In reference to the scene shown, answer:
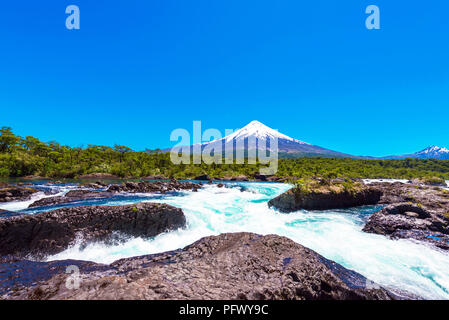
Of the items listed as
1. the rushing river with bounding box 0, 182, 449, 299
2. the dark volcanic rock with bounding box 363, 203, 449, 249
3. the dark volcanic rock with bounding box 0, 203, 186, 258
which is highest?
the dark volcanic rock with bounding box 0, 203, 186, 258

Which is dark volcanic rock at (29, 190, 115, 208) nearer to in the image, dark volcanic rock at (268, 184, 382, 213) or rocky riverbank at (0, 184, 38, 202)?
rocky riverbank at (0, 184, 38, 202)

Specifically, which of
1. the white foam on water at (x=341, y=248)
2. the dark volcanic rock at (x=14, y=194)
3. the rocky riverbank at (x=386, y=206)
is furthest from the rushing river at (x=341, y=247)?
the dark volcanic rock at (x=14, y=194)

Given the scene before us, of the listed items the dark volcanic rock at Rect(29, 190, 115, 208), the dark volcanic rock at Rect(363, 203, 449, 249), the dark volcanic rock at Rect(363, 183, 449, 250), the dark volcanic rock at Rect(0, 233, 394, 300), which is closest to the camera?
the dark volcanic rock at Rect(0, 233, 394, 300)

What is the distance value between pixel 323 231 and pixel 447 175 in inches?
3246

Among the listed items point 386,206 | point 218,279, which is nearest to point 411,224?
point 386,206

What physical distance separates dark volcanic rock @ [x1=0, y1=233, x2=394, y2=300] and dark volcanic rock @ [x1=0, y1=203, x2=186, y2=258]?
1.14 metres

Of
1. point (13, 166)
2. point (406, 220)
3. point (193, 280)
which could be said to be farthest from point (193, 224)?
point (13, 166)

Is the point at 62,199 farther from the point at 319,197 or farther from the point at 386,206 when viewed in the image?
the point at 386,206

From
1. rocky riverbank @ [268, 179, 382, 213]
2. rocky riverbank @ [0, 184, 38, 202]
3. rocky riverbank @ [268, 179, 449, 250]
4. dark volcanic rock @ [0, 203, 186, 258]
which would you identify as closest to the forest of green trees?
rocky riverbank @ [268, 179, 449, 250]

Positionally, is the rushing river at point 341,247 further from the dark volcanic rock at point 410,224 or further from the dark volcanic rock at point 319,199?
the dark volcanic rock at point 319,199

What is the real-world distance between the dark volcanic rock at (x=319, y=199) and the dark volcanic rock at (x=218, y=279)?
815cm

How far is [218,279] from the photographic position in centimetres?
291

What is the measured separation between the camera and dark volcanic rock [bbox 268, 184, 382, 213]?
1213 centimetres

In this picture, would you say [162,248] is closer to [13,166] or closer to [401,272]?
[401,272]
